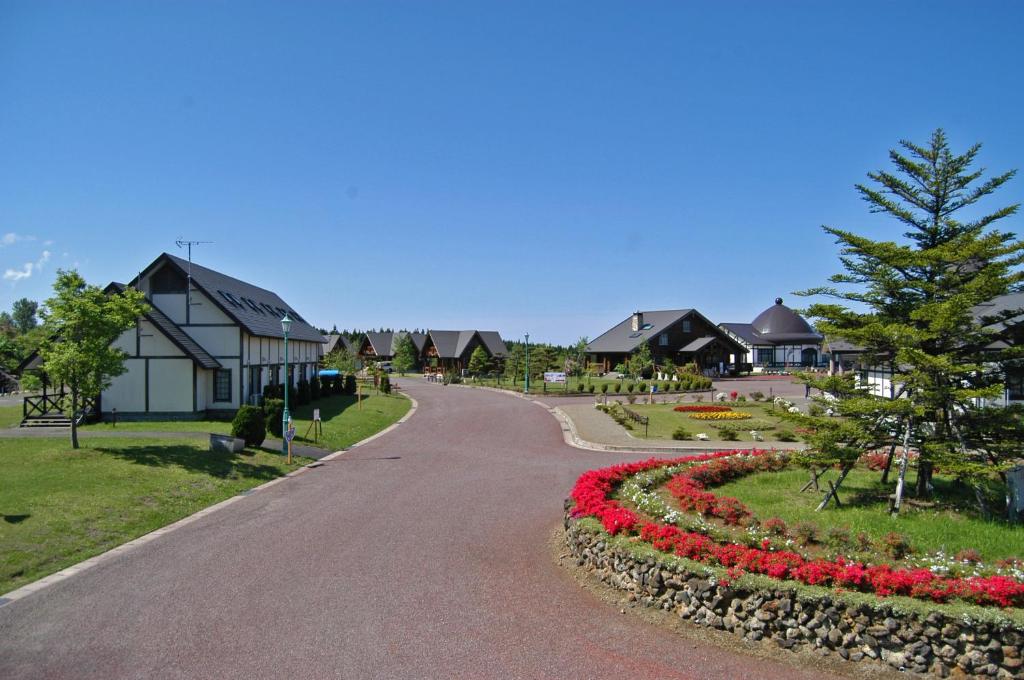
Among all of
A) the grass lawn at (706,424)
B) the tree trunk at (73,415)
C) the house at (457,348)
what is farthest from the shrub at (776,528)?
the house at (457,348)

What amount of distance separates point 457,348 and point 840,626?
75878 mm

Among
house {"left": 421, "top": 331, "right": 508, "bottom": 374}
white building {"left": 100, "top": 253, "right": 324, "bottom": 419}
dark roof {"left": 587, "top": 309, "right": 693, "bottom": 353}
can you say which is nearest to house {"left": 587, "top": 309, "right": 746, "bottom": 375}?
dark roof {"left": 587, "top": 309, "right": 693, "bottom": 353}

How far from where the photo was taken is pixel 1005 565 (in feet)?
27.0

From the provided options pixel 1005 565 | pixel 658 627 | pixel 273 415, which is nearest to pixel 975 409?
pixel 1005 565

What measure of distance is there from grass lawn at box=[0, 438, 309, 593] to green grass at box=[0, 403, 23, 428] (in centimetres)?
658

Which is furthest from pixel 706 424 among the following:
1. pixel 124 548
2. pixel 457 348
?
pixel 457 348

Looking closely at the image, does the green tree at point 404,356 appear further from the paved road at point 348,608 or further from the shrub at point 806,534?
the shrub at point 806,534

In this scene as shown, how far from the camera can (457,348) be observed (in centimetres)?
8250

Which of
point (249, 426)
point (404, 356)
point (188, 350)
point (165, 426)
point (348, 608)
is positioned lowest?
point (348, 608)

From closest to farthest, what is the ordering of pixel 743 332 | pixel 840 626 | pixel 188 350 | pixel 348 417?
pixel 840 626, pixel 188 350, pixel 348 417, pixel 743 332

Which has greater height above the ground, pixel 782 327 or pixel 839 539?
pixel 782 327

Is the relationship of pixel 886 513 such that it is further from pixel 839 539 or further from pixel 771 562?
pixel 771 562

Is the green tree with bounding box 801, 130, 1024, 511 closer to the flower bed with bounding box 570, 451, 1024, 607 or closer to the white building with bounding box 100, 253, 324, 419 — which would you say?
the flower bed with bounding box 570, 451, 1024, 607

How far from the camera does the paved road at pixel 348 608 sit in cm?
731
